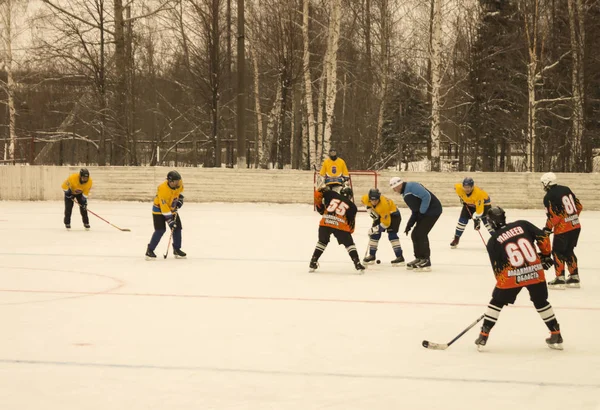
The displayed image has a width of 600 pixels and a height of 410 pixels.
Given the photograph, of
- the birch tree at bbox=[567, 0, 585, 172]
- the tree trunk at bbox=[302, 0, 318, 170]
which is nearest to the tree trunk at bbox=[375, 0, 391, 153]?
the tree trunk at bbox=[302, 0, 318, 170]

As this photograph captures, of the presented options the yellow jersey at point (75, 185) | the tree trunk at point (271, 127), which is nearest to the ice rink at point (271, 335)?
the yellow jersey at point (75, 185)

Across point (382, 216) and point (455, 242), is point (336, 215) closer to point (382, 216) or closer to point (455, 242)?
point (382, 216)

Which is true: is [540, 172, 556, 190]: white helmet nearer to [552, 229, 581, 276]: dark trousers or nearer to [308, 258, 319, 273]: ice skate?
[552, 229, 581, 276]: dark trousers

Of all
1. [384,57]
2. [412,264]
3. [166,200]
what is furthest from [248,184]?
[412,264]

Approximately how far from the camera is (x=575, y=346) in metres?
7.00

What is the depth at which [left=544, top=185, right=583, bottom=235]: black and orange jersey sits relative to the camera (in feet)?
31.4

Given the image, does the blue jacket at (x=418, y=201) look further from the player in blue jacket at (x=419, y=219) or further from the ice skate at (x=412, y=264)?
the ice skate at (x=412, y=264)

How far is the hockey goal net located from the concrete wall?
3cm

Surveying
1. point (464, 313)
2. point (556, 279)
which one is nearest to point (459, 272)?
point (556, 279)

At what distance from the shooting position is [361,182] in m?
22.6

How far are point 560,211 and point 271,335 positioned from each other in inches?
165

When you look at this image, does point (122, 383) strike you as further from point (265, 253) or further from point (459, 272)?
point (265, 253)

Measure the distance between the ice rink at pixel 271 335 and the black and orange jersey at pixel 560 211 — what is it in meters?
0.81

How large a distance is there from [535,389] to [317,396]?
1.57m
